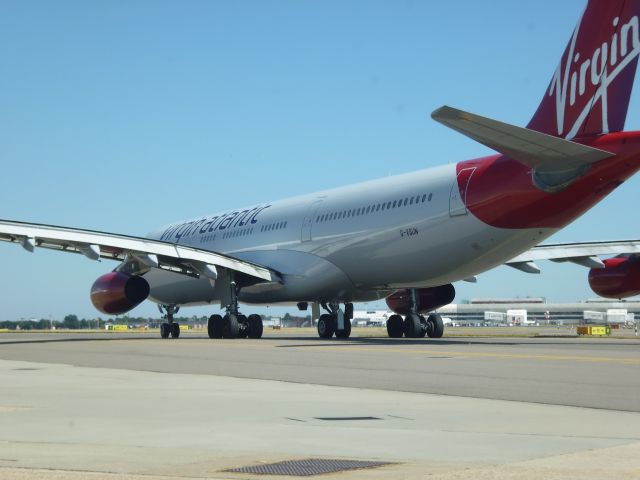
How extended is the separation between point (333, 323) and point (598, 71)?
1321 cm

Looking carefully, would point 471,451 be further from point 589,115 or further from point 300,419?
point 589,115

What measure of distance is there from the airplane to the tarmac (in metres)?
6.12

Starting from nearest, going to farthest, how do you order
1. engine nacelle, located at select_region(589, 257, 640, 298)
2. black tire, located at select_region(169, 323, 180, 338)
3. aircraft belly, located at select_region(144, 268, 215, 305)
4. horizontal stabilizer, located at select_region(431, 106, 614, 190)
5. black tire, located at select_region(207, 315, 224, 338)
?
horizontal stabilizer, located at select_region(431, 106, 614, 190) → engine nacelle, located at select_region(589, 257, 640, 298) → black tire, located at select_region(207, 315, 224, 338) → aircraft belly, located at select_region(144, 268, 215, 305) → black tire, located at select_region(169, 323, 180, 338)

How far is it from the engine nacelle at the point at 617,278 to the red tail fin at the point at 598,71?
8716mm

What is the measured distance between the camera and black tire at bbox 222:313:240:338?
103 feet

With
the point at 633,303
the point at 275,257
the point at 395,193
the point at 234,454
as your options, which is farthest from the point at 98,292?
the point at 633,303

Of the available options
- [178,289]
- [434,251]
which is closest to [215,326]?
[178,289]

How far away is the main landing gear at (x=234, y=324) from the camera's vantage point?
31672 millimetres

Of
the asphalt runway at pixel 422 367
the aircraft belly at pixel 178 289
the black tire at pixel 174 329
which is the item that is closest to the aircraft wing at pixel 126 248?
the aircraft belly at pixel 178 289

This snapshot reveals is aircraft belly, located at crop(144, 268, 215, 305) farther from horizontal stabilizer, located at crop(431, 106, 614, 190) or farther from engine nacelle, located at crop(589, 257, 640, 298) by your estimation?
horizontal stabilizer, located at crop(431, 106, 614, 190)

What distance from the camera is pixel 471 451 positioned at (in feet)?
24.4

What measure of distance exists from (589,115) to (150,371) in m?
12.7

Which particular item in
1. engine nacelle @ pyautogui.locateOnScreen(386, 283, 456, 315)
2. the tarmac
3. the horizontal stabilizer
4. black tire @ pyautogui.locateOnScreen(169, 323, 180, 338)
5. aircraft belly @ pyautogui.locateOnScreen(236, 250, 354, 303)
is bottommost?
the tarmac

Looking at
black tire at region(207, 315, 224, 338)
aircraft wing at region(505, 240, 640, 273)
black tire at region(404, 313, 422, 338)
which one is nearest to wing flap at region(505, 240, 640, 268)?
aircraft wing at region(505, 240, 640, 273)
